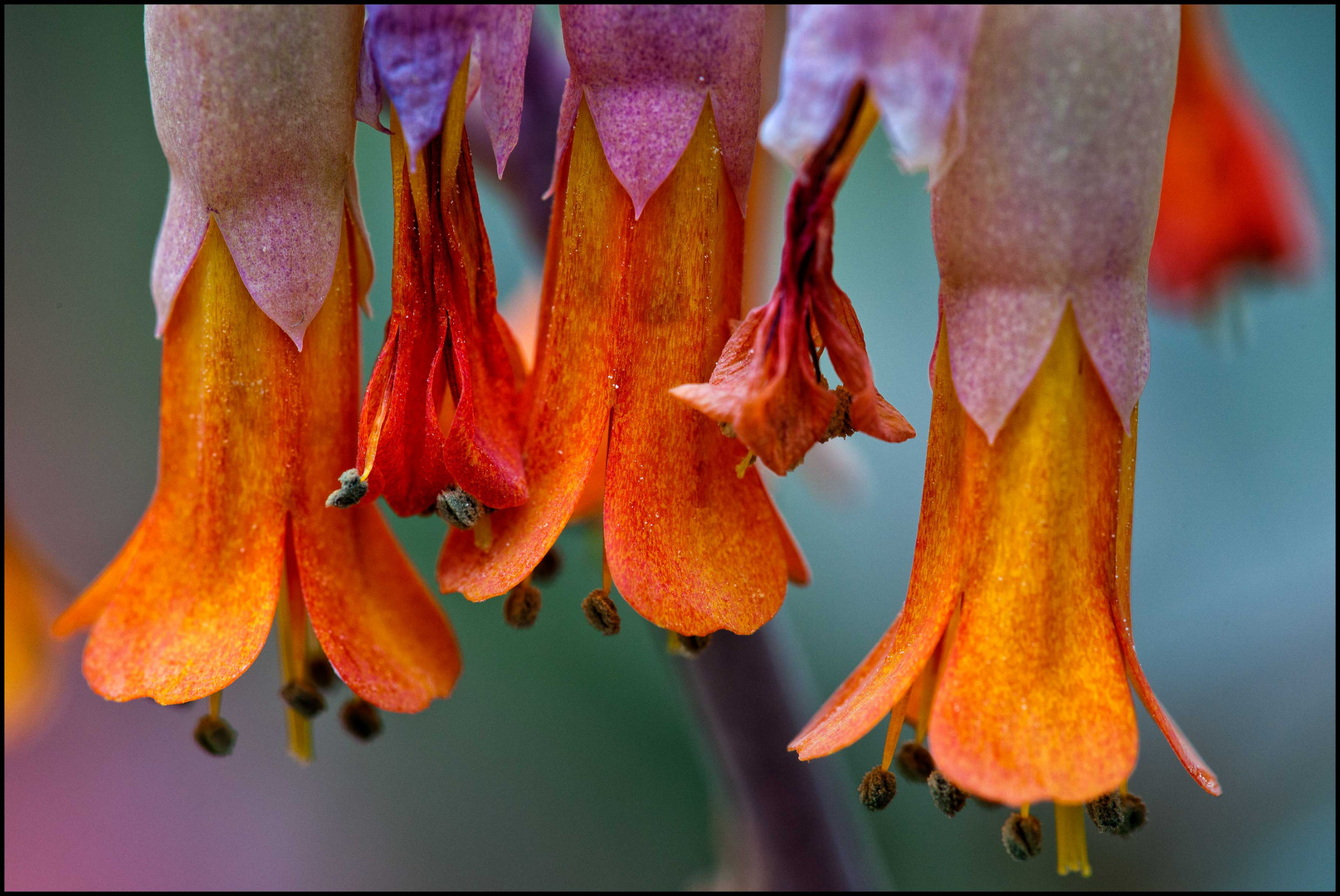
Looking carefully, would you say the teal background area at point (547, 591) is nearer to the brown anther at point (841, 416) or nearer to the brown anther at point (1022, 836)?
the brown anther at point (1022, 836)

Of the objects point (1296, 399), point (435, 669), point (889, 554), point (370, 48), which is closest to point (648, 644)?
point (889, 554)

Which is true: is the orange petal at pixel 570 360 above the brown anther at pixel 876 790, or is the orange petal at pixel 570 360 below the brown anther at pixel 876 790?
above

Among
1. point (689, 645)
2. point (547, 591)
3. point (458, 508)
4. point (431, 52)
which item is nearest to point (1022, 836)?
point (689, 645)

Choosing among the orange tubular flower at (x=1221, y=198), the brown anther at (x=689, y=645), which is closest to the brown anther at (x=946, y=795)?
the brown anther at (x=689, y=645)

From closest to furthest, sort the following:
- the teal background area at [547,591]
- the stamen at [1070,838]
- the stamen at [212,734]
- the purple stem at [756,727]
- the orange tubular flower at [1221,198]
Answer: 1. the stamen at [1070,838]
2. the stamen at [212,734]
3. the purple stem at [756,727]
4. the orange tubular flower at [1221,198]
5. the teal background area at [547,591]

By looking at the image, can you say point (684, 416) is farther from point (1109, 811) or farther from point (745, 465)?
point (1109, 811)

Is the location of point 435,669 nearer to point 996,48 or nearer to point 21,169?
point 996,48
